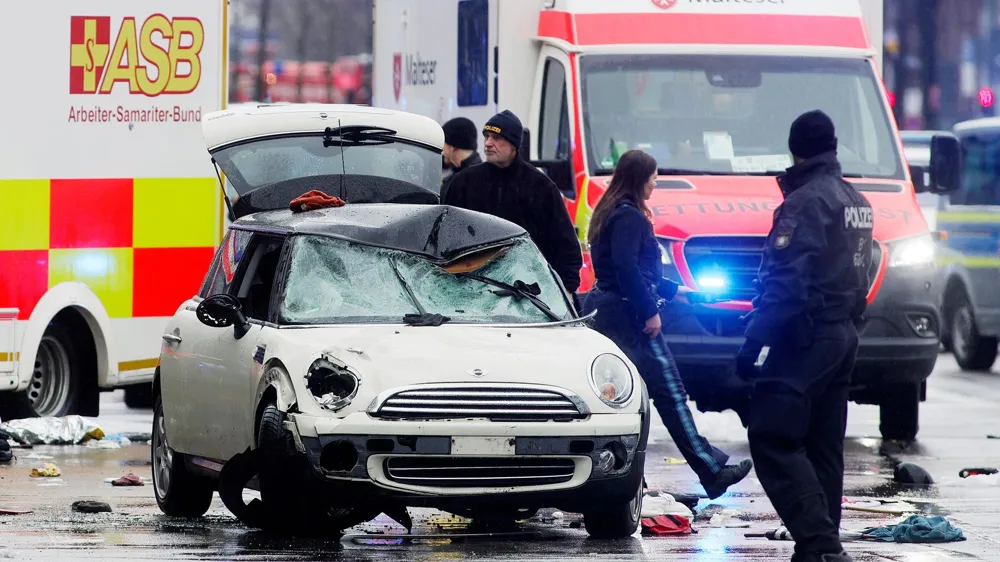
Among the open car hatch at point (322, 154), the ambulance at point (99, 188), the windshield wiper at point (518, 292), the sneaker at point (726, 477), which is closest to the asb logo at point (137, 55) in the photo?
the ambulance at point (99, 188)

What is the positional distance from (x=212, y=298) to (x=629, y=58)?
5387mm

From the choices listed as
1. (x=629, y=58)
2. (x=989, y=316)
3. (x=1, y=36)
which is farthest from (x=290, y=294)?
(x=989, y=316)

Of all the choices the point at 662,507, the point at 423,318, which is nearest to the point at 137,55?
the point at 423,318

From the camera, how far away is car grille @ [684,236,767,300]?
12.5 metres

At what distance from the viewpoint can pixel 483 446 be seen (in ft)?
26.6

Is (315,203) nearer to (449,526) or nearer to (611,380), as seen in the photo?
(449,526)

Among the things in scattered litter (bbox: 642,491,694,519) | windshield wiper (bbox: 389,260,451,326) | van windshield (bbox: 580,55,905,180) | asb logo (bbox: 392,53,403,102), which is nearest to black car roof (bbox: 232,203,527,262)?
windshield wiper (bbox: 389,260,451,326)

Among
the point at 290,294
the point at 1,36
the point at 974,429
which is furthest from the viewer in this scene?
the point at 974,429

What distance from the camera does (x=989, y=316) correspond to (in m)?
19.9

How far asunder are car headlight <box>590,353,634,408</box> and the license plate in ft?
1.51

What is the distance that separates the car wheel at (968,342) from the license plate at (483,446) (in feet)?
41.6

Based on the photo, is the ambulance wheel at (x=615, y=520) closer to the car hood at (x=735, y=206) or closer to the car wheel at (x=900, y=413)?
the car hood at (x=735, y=206)

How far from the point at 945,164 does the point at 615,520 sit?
582 centimetres

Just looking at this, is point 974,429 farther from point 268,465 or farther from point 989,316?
point 268,465
